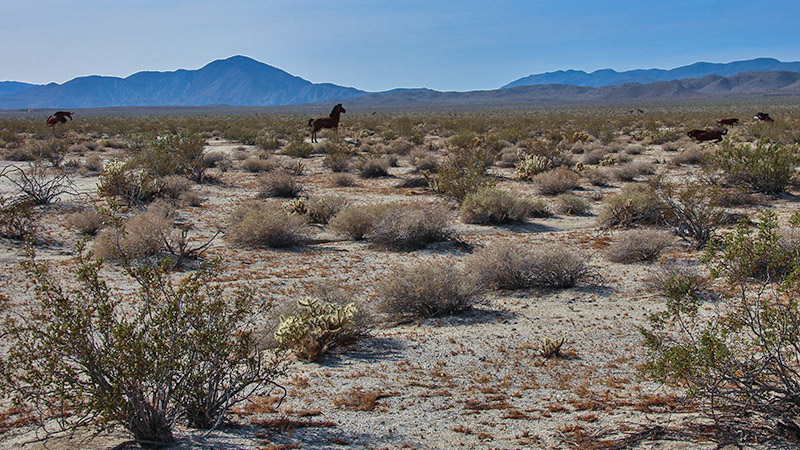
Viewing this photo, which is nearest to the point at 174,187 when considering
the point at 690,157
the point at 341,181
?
the point at 341,181

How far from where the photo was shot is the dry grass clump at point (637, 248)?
29.8ft

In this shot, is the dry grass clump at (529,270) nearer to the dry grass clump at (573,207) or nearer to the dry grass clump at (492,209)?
the dry grass clump at (492,209)

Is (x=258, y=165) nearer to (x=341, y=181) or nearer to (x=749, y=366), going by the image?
(x=341, y=181)

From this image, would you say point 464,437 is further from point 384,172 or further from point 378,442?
point 384,172

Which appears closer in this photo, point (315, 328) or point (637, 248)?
point (315, 328)

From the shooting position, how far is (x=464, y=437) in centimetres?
420

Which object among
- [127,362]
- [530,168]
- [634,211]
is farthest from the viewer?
[530,168]

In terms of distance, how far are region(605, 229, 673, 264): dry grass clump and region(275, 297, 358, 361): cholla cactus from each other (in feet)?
16.3

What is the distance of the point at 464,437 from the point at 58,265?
771cm

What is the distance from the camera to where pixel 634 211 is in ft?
37.4

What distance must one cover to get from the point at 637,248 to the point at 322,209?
21.6 ft

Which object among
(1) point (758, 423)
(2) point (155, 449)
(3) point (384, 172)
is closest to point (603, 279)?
(1) point (758, 423)

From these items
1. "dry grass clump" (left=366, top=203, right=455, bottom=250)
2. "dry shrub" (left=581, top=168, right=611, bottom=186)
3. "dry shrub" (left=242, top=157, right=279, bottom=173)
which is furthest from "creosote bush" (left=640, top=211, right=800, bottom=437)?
"dry shrub" (left=242, top=157, right=279, bottom=173)

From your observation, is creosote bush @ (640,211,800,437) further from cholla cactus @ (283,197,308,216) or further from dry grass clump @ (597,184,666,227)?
cholla cactus @ (283,197,308,216)
